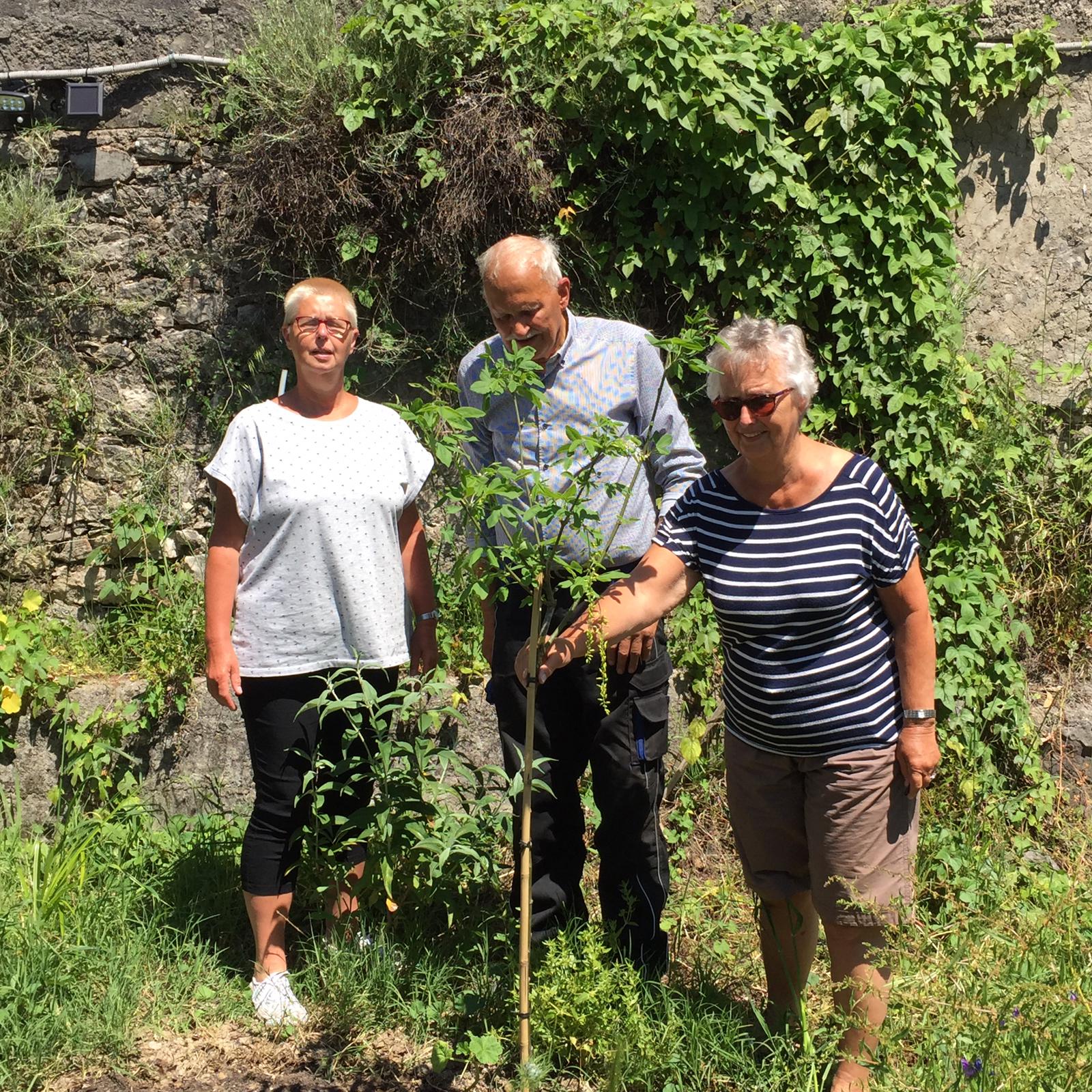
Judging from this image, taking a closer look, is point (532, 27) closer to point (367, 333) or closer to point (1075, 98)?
point (367, 333)

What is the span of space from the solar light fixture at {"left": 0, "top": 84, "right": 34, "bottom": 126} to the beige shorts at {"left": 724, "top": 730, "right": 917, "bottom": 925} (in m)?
4.27

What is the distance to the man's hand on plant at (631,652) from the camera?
2.83 meters

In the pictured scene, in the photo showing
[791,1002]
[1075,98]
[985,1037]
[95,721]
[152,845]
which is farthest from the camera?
[1075,98]

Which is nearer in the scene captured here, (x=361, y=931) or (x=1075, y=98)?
(x=361, y=931)

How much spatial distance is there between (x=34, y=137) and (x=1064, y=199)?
4.48 metres

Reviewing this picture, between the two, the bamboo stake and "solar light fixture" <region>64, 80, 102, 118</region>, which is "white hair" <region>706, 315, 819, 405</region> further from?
"solar light fixture" <region>64, 80, 102, 118</region>

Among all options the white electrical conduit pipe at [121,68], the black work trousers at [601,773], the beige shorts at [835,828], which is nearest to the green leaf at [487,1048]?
the black work trousers at [601,773]

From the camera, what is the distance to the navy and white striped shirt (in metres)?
2.49

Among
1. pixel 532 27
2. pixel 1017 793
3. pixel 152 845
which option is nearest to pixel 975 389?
pixel 1017 793

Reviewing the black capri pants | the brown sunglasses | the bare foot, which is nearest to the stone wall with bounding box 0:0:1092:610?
the black capri pants

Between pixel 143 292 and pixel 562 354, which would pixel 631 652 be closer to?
pixel 562 354

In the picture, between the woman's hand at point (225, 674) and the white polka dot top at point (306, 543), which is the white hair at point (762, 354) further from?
the woman's hand at point (225, 674)

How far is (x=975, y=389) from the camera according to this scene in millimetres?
4566

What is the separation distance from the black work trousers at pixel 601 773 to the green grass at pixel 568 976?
0.45 feet
